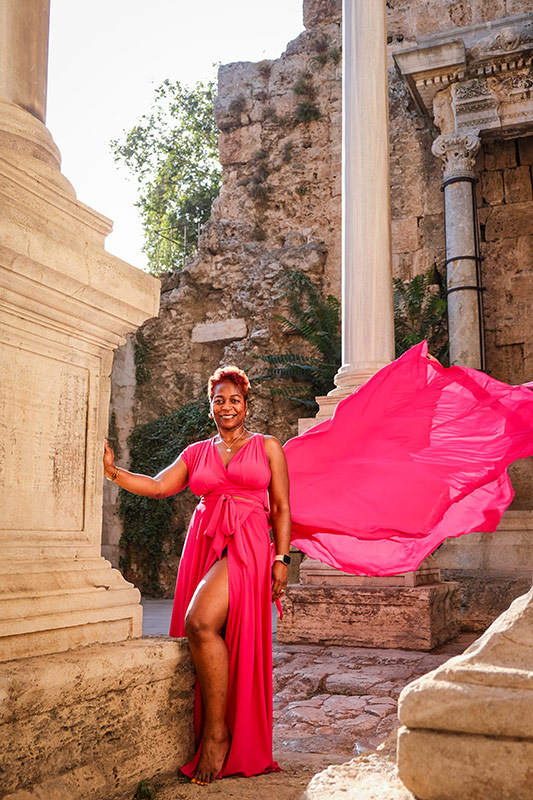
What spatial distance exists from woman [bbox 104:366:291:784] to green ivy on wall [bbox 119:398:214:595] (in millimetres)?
8308

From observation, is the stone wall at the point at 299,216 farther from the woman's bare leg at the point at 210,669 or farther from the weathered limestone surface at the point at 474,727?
the weathered limestone surface at the point at 474,727

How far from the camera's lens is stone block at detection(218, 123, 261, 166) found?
1331 centimetres

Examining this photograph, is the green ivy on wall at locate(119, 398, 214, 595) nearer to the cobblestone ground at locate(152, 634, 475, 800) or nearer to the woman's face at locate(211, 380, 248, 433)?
the cobblestone ground at locate(152, 634, 475, 800)

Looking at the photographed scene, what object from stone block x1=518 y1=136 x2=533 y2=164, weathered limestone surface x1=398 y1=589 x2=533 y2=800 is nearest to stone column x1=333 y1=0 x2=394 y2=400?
stone block x1=518 y1=136 x2=533 y2=164

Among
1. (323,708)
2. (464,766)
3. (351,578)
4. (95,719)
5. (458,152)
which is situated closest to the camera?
(464,766)

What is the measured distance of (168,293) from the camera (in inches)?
515

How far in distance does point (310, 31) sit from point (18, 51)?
1148 cm

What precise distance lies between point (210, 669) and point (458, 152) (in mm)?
8618

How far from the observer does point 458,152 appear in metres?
9.77

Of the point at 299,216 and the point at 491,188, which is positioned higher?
the point at 299,216

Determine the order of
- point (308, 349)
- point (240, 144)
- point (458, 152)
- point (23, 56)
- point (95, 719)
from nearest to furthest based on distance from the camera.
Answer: point (95, 719) < point (23, 56) < point (458, 152) < point (308, 349) < point (240, 144)

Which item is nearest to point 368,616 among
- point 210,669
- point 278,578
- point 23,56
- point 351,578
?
point 351,578

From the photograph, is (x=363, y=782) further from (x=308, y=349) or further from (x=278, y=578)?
(x=308, y=349)

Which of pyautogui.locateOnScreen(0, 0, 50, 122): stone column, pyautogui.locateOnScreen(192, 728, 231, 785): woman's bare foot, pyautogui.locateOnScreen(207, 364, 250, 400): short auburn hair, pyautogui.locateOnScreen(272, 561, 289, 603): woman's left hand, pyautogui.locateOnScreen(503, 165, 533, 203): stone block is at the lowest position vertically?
pyautogui.locateOnScreen(192, 728, 231, 785): woman's bare foot
